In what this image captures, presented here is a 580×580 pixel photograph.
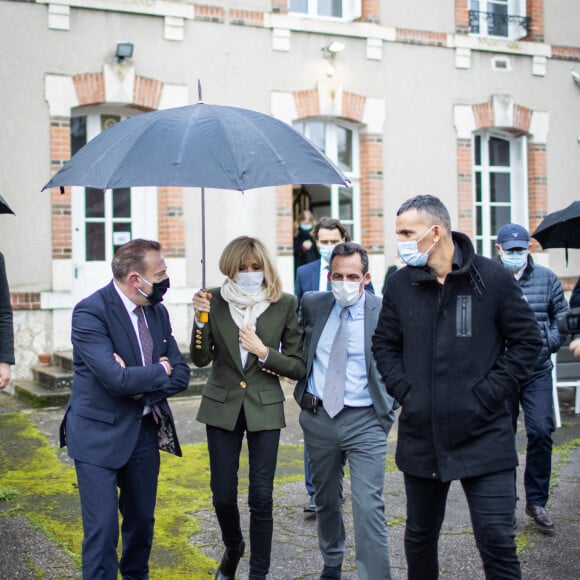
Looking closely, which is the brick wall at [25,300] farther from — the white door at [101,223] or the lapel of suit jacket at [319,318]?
the lapel of suit jacket at [319,318]

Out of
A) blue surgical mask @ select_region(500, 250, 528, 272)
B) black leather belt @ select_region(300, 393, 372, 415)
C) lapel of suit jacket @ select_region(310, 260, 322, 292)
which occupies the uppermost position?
blue surgical mask @ select_region(500, 250, 528, 272)

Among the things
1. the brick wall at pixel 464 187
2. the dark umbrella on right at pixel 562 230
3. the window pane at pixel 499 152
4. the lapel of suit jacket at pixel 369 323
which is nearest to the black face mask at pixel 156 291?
the lapel of suit jacket at pixel 369 323

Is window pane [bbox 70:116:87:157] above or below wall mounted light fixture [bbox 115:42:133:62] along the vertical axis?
below

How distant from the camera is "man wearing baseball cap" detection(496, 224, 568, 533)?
240 inches

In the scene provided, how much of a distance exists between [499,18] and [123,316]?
12.4 m

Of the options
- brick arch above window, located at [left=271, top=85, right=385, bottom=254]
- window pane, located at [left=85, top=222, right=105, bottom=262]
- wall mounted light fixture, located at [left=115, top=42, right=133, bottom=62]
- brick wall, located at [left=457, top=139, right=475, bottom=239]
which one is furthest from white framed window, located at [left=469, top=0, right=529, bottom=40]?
window pane, located at [left=85, top=222, right=105, bottom=262]

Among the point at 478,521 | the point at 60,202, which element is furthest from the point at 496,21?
the point at 478,521

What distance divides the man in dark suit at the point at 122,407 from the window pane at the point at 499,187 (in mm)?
11348

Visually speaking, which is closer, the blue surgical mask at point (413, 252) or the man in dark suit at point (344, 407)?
the blue surgical mask at point (413, 252)

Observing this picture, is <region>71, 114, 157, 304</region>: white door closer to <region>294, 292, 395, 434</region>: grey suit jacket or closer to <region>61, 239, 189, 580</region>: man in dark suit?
<region>294, 292, 395, 434</region>: grey suit jacket

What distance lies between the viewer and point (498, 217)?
1510cm

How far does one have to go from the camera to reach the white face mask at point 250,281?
499 centimetres

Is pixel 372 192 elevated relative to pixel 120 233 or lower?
elevated

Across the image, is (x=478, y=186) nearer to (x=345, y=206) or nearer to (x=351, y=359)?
(x=345, y=206)
